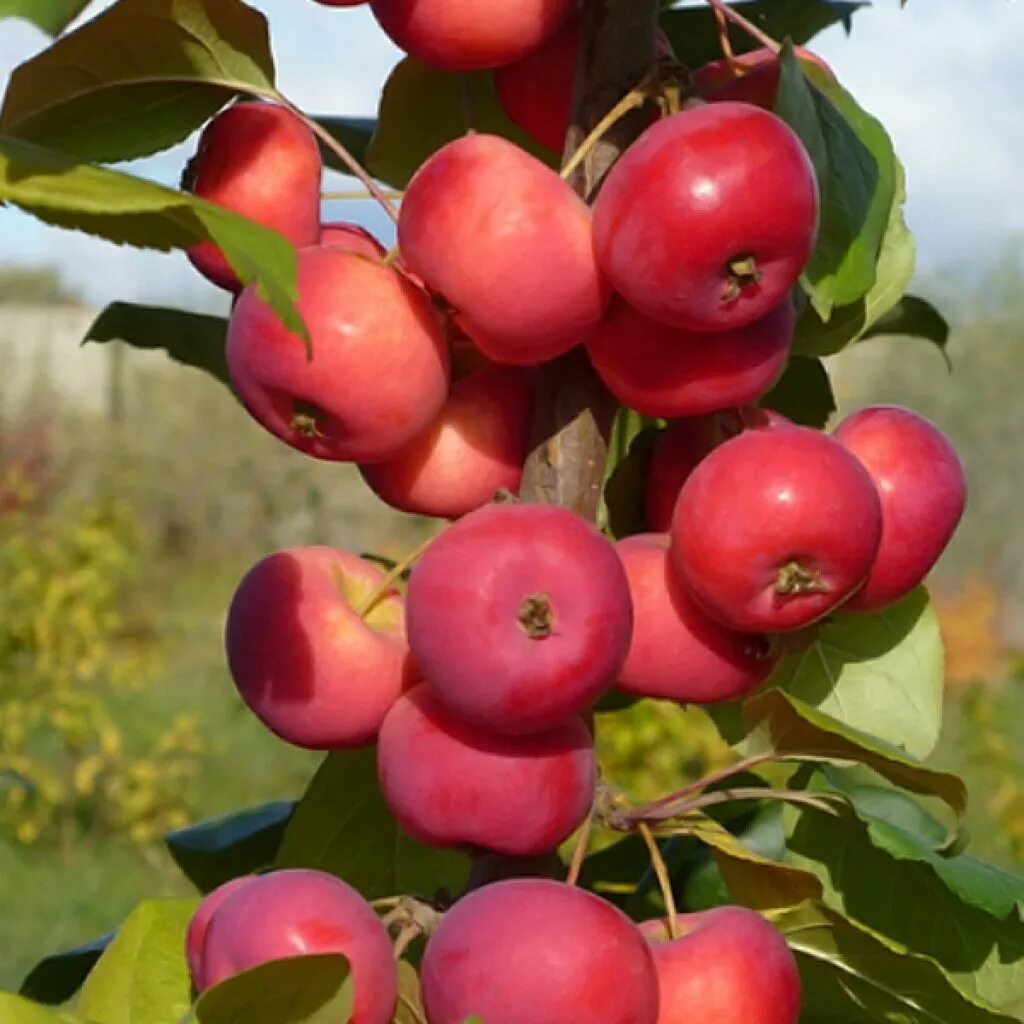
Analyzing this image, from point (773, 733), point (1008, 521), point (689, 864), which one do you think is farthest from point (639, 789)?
point (1008, 521)

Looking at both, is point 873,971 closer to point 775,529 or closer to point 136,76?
point 775,529

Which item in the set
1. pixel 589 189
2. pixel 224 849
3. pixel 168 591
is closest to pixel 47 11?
pixel 589 189

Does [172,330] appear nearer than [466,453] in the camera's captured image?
No

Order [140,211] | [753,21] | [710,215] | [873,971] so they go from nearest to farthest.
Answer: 1. [140,211]
2. [710,215]
3. [873,971]
4. [753,21]

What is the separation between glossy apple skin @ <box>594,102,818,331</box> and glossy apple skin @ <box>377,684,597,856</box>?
0.58ft

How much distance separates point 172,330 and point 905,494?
46 centimetres

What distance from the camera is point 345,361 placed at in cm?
67

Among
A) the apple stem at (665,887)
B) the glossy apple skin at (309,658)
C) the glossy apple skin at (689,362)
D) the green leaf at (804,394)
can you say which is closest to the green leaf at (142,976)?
the glossy apple skin at (309,658)

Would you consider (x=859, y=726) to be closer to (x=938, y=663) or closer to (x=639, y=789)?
(x=938, y=663)

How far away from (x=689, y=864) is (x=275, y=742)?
4.65 meters

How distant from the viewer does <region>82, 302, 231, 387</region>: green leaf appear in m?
0.97

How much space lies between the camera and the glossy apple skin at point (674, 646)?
696 millimetres

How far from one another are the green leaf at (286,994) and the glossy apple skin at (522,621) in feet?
0.38

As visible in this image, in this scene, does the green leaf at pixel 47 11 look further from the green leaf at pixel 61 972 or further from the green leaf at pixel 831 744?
the green leaf at pixel 61 972
